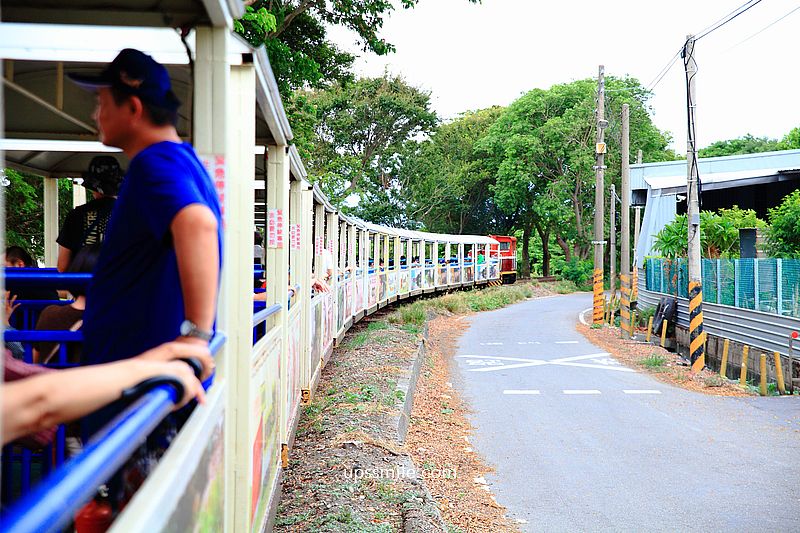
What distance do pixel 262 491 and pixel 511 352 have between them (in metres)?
13.7

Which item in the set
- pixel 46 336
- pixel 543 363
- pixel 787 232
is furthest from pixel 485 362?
pixel 46 336

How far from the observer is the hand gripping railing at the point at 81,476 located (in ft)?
3.49

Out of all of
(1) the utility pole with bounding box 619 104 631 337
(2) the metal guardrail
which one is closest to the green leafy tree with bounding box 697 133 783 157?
(1) the utility pole with bounding box 619 104 631 337

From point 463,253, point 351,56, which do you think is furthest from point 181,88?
point 463,253

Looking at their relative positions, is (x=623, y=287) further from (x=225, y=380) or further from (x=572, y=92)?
(x=572, y=92)

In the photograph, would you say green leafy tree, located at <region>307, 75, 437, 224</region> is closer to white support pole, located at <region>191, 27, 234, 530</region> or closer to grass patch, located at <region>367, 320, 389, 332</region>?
grass patch, located at <region>367, 320, 389, 332</region>

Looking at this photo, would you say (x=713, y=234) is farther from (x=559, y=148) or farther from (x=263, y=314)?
(x=559, y=148)

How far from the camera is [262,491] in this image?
14.5 ft

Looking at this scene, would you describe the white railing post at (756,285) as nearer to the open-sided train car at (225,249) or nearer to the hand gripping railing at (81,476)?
the open-sided train car at (225,249)

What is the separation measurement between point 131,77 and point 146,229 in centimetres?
44

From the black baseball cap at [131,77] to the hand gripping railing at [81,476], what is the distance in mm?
1053

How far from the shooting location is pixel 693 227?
16172 mm

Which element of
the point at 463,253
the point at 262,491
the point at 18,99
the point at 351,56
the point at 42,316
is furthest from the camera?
the point at 463,253

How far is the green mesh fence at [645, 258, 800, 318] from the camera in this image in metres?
14.9
